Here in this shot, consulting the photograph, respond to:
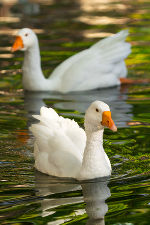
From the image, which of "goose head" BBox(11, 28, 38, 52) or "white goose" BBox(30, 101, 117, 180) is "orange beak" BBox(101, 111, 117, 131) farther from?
"goose head" BBox(11, 28, 38, 52)

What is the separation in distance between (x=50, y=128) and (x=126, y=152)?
120 centimetres

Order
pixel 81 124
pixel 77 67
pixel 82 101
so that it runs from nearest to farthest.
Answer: pixel 81 124
pixel 82 101
pixel 77 67

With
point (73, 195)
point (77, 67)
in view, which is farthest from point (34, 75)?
point (73, 195)

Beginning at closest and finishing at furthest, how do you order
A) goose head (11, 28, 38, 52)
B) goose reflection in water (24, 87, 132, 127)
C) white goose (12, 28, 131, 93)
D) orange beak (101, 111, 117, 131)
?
orange beak (101, 111, 117, 131)
goose reflection in water (24, 87, 132, 127)
white goose (12, 28, 131, 93)
goose head (11, 28, 38, 52)

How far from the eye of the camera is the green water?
724 centimetres

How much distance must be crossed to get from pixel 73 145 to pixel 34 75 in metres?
5.09

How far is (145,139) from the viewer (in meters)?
9.77

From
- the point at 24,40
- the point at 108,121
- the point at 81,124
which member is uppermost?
the point at 24,40

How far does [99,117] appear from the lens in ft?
25.9

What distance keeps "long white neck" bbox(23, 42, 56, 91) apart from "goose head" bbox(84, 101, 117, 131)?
531 centimetres

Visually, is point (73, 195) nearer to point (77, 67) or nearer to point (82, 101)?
point (82, 101)

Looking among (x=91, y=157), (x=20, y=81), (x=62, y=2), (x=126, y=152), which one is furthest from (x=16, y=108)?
(x=62, y=2)

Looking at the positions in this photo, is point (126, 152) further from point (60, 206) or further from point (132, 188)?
point (60, 206)

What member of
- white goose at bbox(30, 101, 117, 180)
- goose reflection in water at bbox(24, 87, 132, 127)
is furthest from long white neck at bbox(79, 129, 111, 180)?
goose reflection in water at bbox(24, 87, 132, 127)
